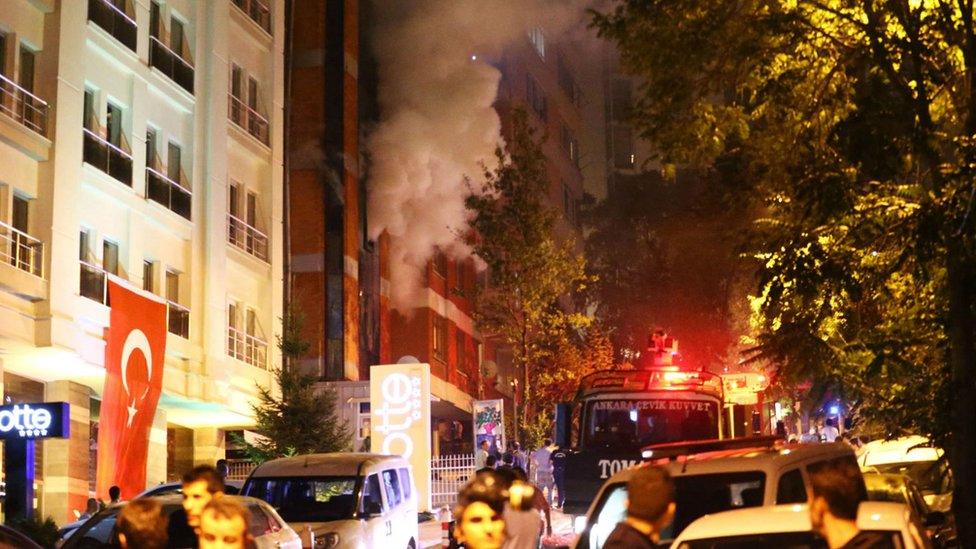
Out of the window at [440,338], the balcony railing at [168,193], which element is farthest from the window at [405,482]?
the window at [440,338]

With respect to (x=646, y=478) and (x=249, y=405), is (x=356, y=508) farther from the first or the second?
(x=249, y=405)

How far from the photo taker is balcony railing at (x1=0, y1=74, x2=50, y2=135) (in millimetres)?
24109

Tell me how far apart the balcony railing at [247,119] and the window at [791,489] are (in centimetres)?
2470

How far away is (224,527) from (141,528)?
63 cm

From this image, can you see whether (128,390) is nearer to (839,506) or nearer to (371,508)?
(371,508)

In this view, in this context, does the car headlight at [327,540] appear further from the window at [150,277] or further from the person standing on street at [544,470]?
the person standing on street at [544,470]

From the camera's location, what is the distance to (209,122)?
32.1m

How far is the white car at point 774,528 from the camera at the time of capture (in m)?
A: 7.17

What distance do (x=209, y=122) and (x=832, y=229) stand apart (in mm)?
21465

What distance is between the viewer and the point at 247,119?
35.2 metres

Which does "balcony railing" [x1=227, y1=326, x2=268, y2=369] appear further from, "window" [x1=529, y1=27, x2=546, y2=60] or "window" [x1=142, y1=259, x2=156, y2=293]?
"window" [x1=529, y1=27, x2=546, y2=60]

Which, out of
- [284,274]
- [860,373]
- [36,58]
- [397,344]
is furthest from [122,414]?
[397,344]

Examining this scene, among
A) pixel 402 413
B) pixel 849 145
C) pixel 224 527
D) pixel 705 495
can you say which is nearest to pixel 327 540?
pixel 705 495

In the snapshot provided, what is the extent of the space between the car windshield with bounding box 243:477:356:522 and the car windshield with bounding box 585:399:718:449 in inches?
166
